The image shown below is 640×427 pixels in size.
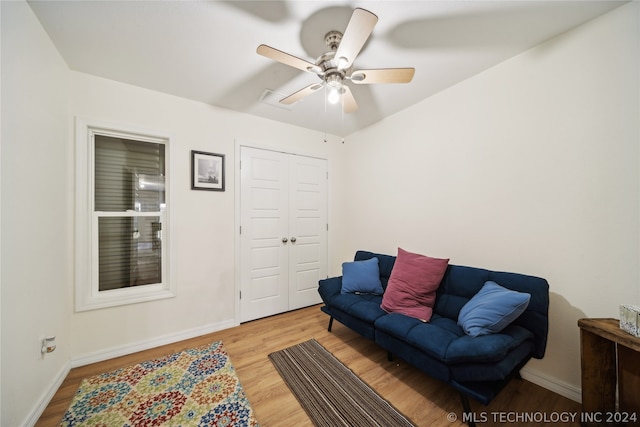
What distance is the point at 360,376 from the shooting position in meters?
1.82

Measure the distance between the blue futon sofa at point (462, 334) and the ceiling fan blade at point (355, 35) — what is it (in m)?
1.86

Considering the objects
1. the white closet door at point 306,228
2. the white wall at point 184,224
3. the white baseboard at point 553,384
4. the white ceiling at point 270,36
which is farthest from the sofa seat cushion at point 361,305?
the white ceiling at point 270,36

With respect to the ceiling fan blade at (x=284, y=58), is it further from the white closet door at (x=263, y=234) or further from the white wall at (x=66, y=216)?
the white closet door at (x=263, y=234)

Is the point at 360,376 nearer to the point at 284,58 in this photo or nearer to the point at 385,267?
the point at 385,267

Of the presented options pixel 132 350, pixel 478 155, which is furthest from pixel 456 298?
pixel 132 350

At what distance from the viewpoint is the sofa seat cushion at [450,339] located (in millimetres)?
1311

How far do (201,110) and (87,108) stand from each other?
3.08 ft

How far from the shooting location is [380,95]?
2406 mm

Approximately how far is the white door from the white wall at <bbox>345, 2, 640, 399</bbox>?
1.48 m

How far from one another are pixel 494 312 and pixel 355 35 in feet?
6.24

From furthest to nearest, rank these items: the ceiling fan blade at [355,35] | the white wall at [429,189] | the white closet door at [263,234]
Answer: the white closet door at [263,234] → the white wall at [429,189] → the ceiling fan blade at [355,35]

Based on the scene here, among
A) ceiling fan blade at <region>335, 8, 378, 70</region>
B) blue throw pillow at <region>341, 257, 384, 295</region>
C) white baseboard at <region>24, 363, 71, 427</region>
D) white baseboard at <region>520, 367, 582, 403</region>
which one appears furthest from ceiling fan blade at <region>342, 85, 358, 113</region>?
white baseboard at <region>24, 363, 71, 427</region>

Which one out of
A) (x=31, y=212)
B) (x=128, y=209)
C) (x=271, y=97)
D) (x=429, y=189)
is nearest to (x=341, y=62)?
(x=271, y=97)

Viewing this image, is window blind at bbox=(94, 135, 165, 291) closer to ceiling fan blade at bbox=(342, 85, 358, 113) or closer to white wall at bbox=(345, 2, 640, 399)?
ceiling fan blade at bbox=(342, 85, 358, 113)
